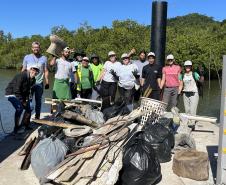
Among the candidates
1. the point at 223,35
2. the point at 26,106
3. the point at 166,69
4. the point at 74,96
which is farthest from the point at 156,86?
the point at 223,35

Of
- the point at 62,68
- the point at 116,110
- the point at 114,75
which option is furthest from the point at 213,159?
the point at 62,68

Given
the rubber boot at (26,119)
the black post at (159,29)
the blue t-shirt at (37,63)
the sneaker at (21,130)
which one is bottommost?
the sneaker at (21,130)

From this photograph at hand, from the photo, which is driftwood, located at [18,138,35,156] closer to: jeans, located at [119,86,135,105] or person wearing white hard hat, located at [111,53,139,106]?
person wearing white hard hat, located at [111,53,139,106]

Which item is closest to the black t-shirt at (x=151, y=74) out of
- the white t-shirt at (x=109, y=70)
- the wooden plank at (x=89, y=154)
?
the white t-shirt at (x=109, y=70)

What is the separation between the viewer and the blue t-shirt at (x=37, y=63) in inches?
312

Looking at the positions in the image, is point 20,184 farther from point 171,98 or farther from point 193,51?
point 193,51

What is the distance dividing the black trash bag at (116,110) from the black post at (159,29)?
8.25 feet

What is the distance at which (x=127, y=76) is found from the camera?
863cm

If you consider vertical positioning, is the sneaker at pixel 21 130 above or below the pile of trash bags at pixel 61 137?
below

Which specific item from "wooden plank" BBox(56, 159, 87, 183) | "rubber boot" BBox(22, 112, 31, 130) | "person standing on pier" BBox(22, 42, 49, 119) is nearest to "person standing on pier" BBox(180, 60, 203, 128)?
"person standing on pier" BBox(22, 42, 49, 119)

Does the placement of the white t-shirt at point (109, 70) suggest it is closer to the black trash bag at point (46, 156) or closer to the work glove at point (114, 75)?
the work glove at point (114, 75)

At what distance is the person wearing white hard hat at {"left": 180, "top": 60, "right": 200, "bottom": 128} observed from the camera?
336 inches

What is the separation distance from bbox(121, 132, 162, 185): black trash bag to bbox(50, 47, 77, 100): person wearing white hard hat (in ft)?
11.7

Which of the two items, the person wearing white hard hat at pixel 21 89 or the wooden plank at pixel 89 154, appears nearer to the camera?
the wooden plank at pixel 89 154
